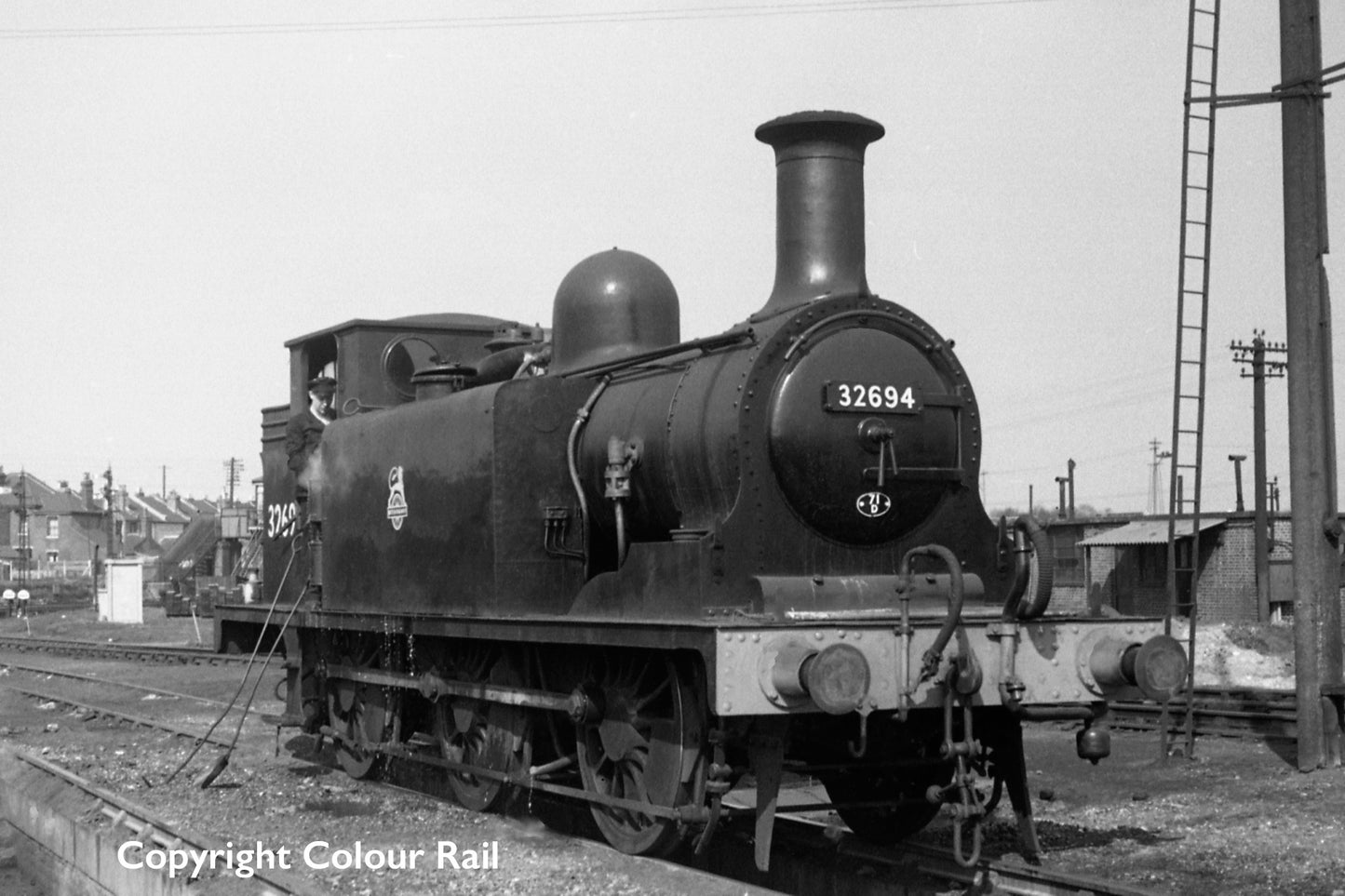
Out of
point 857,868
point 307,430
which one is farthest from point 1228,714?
point 307,430

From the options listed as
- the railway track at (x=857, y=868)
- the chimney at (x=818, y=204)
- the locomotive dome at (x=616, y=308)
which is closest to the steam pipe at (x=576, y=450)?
the locomotive dome at (x=616, y=308)

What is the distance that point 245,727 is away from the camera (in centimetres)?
1449

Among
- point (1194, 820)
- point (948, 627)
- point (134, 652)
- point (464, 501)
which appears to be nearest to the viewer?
point (948, 627)

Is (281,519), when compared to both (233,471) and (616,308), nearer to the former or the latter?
(616,308)

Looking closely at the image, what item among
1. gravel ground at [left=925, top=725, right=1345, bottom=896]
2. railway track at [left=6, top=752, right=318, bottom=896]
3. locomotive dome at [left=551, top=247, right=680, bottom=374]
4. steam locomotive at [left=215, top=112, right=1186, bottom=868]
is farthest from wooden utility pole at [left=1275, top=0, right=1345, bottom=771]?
railway track at [left=6, top=752, right=318, bottom=896]

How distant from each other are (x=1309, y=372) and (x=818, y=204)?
205 inches

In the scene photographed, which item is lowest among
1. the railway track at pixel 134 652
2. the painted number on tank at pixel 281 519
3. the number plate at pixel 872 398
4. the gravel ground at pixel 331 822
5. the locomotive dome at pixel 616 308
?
Result: the railway track at pixel 134 652

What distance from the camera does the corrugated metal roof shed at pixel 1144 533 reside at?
34656 mm

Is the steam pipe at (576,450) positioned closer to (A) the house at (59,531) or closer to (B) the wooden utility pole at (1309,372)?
(B) the wooden utility pole at (1309,372)

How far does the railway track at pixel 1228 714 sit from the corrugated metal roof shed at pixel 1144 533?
20.6 m

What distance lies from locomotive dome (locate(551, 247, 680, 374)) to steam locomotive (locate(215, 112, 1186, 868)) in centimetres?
2

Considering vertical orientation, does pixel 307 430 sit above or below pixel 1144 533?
above

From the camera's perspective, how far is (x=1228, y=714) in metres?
12.9

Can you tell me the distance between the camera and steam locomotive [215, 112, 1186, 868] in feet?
22.6
